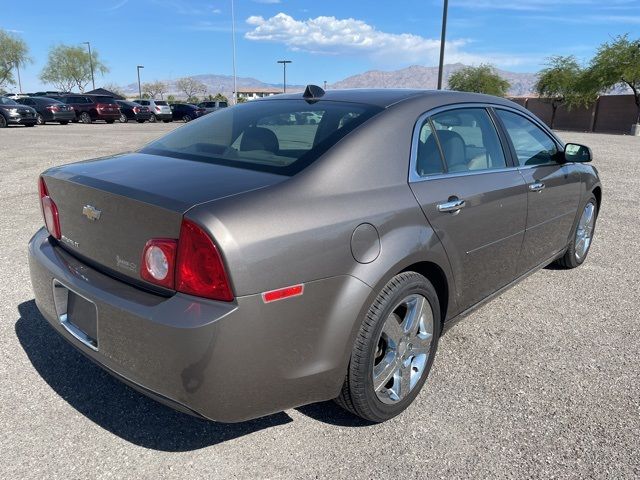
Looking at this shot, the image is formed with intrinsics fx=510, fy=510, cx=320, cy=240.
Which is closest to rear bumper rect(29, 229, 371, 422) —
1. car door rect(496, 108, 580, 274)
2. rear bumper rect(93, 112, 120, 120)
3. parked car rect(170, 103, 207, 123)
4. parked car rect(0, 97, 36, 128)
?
car door rect(496, 108, 580, 274)

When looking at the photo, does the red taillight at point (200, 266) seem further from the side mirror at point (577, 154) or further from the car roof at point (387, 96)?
the side mirror at point (577, 154)

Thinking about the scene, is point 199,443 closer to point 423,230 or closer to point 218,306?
point 218,306

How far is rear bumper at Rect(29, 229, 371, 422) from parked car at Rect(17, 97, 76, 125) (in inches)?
1099

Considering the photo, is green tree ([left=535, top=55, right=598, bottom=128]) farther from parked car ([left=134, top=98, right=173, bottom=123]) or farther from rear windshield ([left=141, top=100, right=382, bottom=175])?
rear windshield ([left=141, top=100, right=382, bottom=175])

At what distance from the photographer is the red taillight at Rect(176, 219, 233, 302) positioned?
6.02ft

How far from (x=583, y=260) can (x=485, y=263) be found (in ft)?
8.23

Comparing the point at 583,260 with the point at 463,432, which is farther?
the point at 583,260

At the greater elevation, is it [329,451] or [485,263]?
[485,263]

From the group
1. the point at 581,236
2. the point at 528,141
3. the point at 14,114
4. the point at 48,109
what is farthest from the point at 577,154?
the point at 48,109

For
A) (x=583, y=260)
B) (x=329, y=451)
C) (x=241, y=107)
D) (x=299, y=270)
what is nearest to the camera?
(x=299, y=270)

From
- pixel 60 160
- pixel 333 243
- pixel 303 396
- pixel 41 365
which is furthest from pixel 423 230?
pixel 60 160

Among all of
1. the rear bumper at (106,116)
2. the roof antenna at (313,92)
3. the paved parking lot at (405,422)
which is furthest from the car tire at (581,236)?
the rear bumper at (106,116)

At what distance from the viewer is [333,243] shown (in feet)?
6.82

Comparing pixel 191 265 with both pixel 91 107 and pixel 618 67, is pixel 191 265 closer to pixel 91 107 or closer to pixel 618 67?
pixel 91 107
